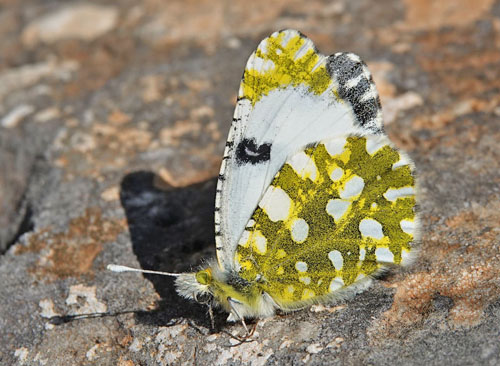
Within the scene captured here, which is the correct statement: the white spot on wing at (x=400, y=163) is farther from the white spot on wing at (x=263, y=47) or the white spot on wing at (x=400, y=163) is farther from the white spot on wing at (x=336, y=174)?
the white spot on wing at (x=263, y=47)

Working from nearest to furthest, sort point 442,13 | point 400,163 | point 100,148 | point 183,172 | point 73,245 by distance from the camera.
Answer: point 400,163 < point 73,245 < point 183,172 < point 100,148 < point 442,13

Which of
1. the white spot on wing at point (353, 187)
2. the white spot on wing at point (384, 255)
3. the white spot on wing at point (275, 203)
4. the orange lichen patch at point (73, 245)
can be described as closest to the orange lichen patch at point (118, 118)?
the orange lichen patch at point (73, 245)

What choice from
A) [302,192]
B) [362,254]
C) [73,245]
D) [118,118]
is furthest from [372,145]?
[118,118]

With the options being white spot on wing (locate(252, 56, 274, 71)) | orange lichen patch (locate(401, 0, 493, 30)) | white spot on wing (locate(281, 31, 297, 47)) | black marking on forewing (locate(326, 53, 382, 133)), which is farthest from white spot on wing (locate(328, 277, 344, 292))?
orange lichen patch (locate(401, 0, 493, 30))

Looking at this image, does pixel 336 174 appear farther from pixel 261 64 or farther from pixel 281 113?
pixel 261 64

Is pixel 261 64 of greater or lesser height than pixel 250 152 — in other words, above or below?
above

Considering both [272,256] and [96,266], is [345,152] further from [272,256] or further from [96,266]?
[96,266]
